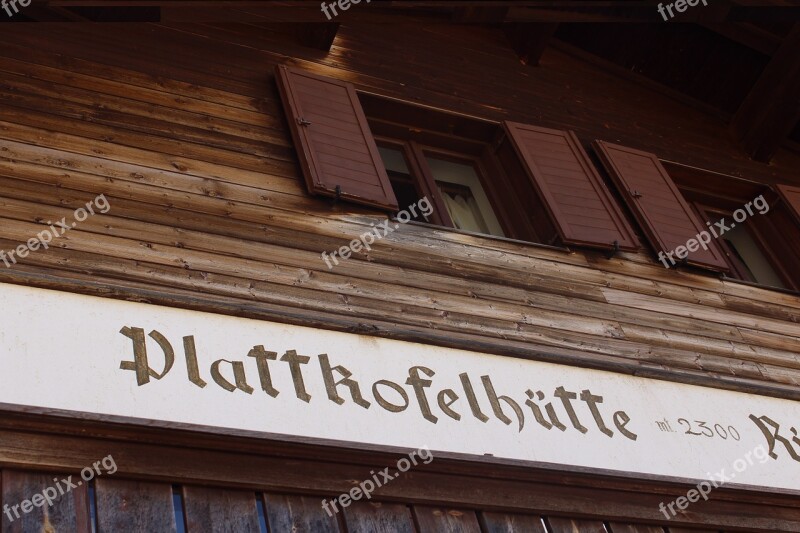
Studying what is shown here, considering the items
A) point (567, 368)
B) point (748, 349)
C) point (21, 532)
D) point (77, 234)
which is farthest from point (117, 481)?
point (748, 349)

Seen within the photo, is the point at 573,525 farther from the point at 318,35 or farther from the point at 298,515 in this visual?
the point at 318,35

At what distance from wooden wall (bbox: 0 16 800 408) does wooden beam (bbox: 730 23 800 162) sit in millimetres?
2146

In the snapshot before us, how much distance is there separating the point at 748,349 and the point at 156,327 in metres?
3.78

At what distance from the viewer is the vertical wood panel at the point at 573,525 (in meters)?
4.60

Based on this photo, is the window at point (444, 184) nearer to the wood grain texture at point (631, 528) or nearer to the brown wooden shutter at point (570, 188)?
the brown wooden shutter at point (570, 188)

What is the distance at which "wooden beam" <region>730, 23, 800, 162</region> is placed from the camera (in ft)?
29.5

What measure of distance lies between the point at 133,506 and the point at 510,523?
5.09 feet

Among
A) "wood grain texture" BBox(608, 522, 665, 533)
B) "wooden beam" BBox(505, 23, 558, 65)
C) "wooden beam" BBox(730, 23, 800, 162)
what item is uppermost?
"wooden beam" BBox(505, 23, 558, 65)

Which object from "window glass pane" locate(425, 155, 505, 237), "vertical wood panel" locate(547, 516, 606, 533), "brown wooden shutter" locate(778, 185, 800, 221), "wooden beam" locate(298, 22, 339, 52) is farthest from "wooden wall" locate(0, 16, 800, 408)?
"brown wooden shutter" locate(778, 185, 800, 221)

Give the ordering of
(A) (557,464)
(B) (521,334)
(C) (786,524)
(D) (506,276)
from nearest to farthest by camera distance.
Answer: (A) (557,464), (C) (786,524), (B) (521,334), (D) (506,276)

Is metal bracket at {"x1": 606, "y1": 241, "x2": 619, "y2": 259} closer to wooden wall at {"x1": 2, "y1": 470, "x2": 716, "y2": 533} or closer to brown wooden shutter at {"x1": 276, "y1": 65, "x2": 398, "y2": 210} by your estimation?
brown wooden shutter at {"x1": 276, "y1": 65, "x2": 398, "y2": 210}

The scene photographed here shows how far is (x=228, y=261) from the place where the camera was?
209 inches

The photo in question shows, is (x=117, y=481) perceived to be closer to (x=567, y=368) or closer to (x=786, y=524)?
(x=567, y=368)

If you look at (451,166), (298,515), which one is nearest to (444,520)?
(298,515)
